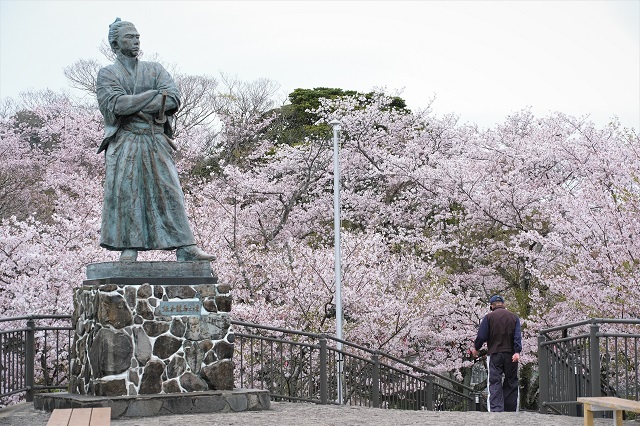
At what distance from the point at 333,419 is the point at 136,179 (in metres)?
3.74

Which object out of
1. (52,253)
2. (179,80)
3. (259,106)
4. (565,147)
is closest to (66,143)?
(179,80)

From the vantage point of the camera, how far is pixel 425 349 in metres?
22.7

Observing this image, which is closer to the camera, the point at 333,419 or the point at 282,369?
the point at 333,419

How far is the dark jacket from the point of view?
462 inches

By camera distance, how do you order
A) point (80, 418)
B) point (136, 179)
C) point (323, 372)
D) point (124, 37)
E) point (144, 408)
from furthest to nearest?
point (323, 372) → point (124, 37) → point (136, 179) → point (144, 408) → point (80, 418)

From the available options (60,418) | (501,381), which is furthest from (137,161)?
(501,381)

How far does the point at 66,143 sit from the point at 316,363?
15.2m

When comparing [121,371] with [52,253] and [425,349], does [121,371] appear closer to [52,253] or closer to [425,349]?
[52,253]

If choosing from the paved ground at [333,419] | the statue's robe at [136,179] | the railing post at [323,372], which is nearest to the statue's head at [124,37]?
the statue's robe at [136,179]

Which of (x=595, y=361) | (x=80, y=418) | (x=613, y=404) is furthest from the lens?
(x=595, y=361)

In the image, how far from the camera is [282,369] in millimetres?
13922

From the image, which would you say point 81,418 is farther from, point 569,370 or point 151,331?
point 569,370

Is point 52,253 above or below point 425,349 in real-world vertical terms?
above

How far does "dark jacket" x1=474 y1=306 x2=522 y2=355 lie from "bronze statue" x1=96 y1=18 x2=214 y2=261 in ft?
12.5
